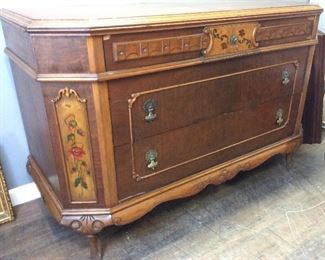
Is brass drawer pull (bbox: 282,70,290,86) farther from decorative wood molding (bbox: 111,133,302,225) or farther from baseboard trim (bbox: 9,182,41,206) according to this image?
baseboard trim (bbox: 9,182,41,206)

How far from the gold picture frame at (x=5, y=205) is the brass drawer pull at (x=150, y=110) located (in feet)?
2.62

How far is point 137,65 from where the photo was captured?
1.11 metres

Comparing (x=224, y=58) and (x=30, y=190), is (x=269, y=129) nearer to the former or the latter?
(x=224, y=58)

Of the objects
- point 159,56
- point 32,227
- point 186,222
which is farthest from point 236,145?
point 32,227

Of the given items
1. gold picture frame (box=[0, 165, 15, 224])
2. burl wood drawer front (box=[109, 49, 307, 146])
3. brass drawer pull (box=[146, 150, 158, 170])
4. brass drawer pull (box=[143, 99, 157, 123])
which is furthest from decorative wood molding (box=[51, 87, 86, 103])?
gold picture frame (box=[0, 165, 15, 224])

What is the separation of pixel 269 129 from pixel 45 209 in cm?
119

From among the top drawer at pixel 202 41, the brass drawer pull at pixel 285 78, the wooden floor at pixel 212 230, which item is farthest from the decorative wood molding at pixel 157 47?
the wooden floor at pixel 212 230

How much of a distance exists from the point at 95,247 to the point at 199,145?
23.4 inches

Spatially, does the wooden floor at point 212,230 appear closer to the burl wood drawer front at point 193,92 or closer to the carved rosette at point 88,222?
the carved rosette at point 88,222

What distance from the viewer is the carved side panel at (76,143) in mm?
1096

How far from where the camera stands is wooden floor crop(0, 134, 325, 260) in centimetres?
142

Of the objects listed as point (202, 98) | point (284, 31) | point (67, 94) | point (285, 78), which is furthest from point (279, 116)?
point (67, 94)

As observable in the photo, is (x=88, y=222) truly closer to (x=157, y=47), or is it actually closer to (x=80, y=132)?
(x=80, y=132)

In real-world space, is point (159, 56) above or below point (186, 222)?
above
